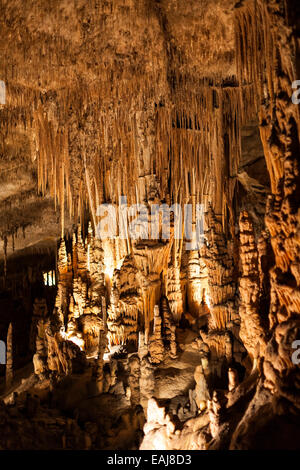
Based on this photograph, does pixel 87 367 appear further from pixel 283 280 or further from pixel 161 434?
pixel 283 280

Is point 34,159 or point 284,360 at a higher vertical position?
point 34,159

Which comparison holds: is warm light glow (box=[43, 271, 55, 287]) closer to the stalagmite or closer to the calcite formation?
the calcite formation

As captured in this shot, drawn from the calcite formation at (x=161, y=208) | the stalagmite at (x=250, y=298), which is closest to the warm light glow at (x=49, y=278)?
the calcite formation at (x=161, y=208)

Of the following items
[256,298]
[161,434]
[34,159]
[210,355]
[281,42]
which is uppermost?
[34,159]

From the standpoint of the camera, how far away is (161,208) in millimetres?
9680

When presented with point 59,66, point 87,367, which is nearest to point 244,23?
point 59,66

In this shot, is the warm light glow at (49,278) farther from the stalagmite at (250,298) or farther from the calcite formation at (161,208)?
the stalagmite at (250,298)

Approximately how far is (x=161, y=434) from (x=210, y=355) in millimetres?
2051

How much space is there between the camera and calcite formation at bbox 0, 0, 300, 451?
4.33 meters

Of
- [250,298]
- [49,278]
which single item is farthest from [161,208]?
[49,278]

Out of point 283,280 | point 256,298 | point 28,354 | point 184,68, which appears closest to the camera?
point 283,280

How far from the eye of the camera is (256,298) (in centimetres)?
529

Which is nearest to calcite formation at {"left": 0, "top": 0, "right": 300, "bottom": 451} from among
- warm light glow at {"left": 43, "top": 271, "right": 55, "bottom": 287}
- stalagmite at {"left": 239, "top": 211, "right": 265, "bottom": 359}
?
stalagmite at {"left": 239, "top": 211, "right": 265, "bottom": 359}

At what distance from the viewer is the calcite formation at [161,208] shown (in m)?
4.33
